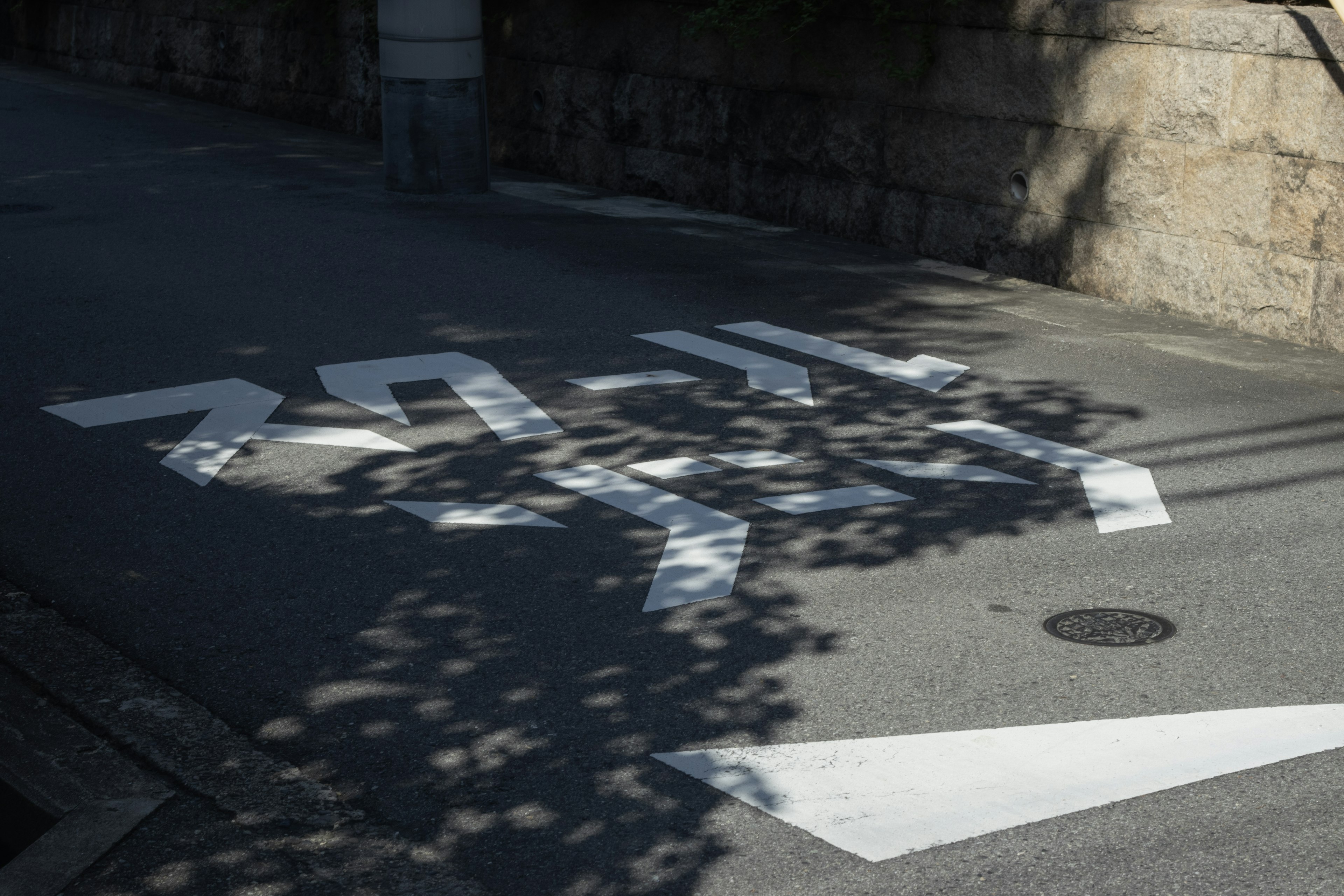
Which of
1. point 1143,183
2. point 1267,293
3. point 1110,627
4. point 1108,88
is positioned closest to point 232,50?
point 1108,88

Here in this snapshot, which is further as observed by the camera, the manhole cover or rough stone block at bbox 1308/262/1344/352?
rough stone block at bbox 1308/262/1344/352

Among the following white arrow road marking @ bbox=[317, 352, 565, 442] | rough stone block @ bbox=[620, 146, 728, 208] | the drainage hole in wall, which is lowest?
the drainage hole in wall

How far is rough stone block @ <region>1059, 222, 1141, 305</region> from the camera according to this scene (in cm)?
1031

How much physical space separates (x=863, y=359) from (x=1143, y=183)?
2642mm

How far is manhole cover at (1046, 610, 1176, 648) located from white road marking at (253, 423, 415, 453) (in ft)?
10.6

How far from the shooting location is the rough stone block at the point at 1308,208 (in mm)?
9031

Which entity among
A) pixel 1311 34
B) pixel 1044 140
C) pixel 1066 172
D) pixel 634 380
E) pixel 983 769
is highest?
pixel 1311 34

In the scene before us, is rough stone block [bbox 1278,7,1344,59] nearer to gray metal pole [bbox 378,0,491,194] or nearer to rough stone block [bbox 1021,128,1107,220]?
rough stone block [bbox 1021,128,1107,220]

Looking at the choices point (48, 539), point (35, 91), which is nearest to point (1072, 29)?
point (48, 539)

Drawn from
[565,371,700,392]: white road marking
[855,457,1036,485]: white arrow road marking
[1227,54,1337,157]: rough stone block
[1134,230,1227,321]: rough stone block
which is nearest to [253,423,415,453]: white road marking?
[565,371,700,392]: white road marking

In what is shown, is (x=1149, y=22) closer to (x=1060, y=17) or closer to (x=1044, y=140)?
(x=1060, y=17)

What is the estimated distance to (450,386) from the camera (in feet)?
26.9

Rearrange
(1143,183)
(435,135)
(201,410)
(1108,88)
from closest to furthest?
(201,410), (1143,183), (1108,88), (435,135)

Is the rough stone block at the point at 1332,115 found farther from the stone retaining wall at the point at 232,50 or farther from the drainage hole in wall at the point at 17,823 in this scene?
the stone retaining wall at the point at 232,50
